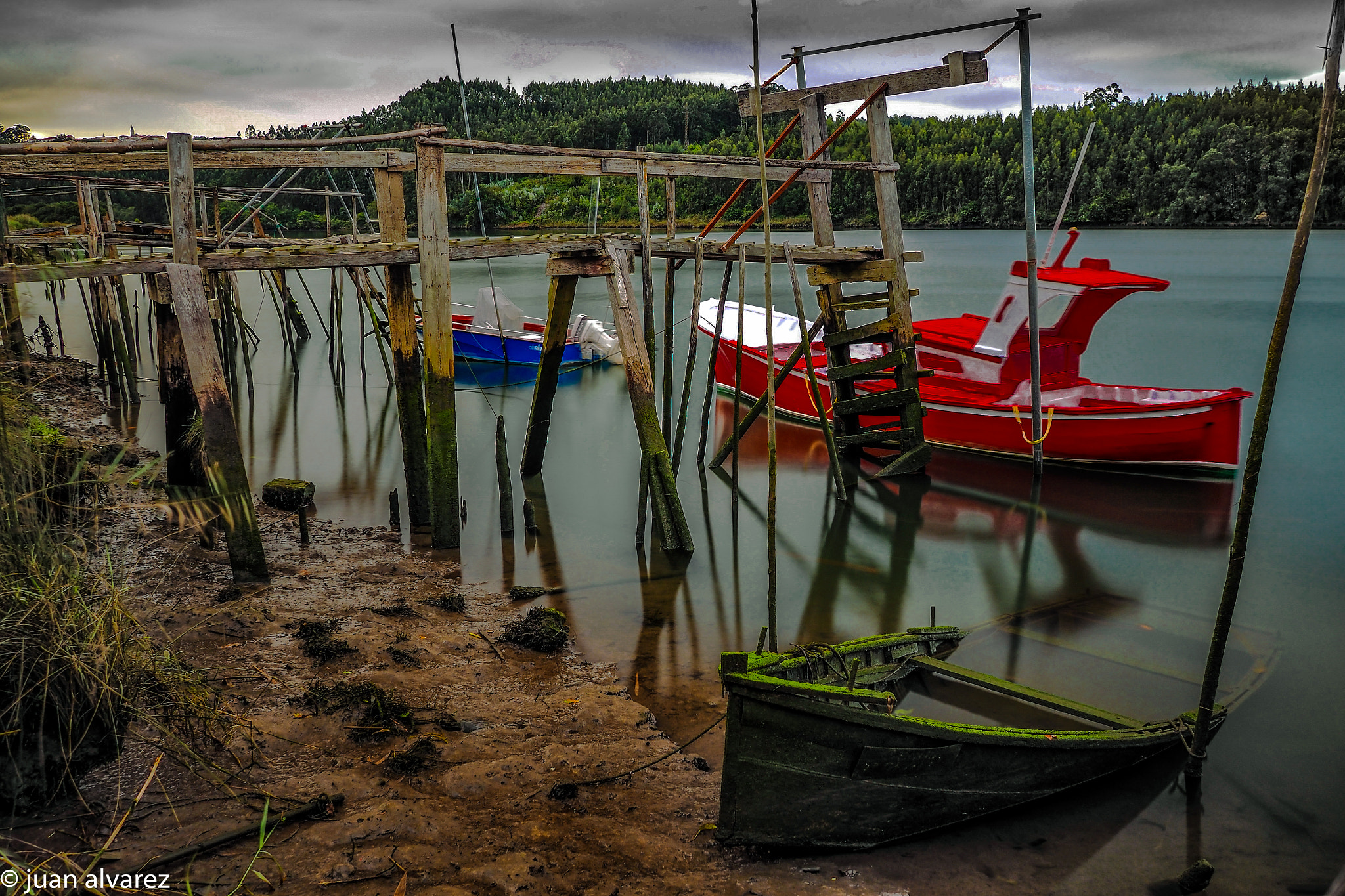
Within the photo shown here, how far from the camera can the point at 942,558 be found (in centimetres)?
977

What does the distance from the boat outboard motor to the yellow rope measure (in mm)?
10682

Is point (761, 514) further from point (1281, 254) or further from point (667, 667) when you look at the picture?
point (1281, 254)

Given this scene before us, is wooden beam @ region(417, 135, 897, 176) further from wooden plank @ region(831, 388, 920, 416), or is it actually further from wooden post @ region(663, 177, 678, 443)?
wooden plank @ region(831, 388, 920, 416)

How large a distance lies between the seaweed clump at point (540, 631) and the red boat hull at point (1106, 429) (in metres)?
5.23

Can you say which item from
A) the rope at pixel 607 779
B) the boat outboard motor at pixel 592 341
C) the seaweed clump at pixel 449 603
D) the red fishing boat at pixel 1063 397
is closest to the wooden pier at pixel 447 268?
the seaweed clump at pixel 449 603

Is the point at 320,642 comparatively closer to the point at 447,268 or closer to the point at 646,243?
the point at 447,268

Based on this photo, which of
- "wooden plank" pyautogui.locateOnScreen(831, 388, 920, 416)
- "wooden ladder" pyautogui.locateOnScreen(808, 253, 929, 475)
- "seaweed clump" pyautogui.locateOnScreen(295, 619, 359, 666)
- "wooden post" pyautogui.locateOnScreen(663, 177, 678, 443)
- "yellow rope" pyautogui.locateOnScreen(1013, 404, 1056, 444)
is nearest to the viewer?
"seaweed clump" pyautogui.locateOnScreen(295, 619, 359, 666)

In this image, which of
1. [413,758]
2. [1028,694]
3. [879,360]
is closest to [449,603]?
[413,758]

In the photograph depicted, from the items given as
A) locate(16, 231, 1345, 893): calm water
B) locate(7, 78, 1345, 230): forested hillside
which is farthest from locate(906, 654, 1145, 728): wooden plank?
locate(7, 78, 1345, 230): forested hillside

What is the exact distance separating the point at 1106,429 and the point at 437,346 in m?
8.93

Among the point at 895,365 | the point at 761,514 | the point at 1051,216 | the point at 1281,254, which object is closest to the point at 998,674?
the point at 761,514

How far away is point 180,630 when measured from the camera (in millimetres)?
5723

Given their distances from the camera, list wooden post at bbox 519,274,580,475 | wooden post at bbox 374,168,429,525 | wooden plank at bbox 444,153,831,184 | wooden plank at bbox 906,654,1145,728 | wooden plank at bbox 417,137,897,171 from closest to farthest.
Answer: wooden plank at bbox 906,654,1145,728 < wooden plank at bbox 417,137,897,171 < wooden plank at bbox 444,153,831,184 < wooden post at bbox 374,168,429,525 < wooden post at bbox 519,274,580,475

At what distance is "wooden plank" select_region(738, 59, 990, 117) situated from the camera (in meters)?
9.87
